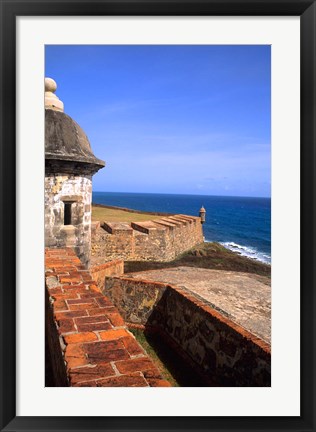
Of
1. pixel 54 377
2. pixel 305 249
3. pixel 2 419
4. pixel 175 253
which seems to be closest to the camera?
pixel 2 419

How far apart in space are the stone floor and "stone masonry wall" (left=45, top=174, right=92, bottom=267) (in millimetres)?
Answer: 2719

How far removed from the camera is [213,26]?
5.82 feet

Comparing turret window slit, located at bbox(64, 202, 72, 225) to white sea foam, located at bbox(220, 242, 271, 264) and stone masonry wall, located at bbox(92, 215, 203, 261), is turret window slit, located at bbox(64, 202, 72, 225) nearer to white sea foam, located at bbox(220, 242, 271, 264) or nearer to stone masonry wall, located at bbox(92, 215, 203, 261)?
stone masonry wall, located at bbox(92, 215, 203, 261)

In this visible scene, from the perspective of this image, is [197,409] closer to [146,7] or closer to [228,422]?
[228,422]

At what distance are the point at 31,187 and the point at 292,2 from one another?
1.76 meters

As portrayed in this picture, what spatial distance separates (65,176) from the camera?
202 inches

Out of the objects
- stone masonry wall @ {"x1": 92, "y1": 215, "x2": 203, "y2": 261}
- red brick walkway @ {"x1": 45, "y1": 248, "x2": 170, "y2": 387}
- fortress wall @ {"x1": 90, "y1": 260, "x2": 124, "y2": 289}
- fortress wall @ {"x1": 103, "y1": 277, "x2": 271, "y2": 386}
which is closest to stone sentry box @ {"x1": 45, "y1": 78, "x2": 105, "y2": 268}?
fortress wall @ {"x1": 90, "y1": 260, "x2": 124, "y2": 289}

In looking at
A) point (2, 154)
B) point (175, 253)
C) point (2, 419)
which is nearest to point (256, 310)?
point (2, 419)

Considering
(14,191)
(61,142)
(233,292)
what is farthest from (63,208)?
(233,292)

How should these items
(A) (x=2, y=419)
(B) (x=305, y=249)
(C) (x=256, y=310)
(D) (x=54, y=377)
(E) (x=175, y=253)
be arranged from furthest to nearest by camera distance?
(E) (x=175, y=253) → (C) (x=256, y=310) → (D) (x=54, y=377) → (B) (x=305, y=249) → (A) (x=2, y=419)

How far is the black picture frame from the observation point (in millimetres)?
1592

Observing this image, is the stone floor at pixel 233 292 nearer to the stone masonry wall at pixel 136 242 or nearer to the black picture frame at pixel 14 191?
the black picture frame at pixel 14 191

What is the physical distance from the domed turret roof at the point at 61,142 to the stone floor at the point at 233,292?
3.53m

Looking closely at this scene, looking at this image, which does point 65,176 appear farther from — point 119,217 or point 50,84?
point 119,217
